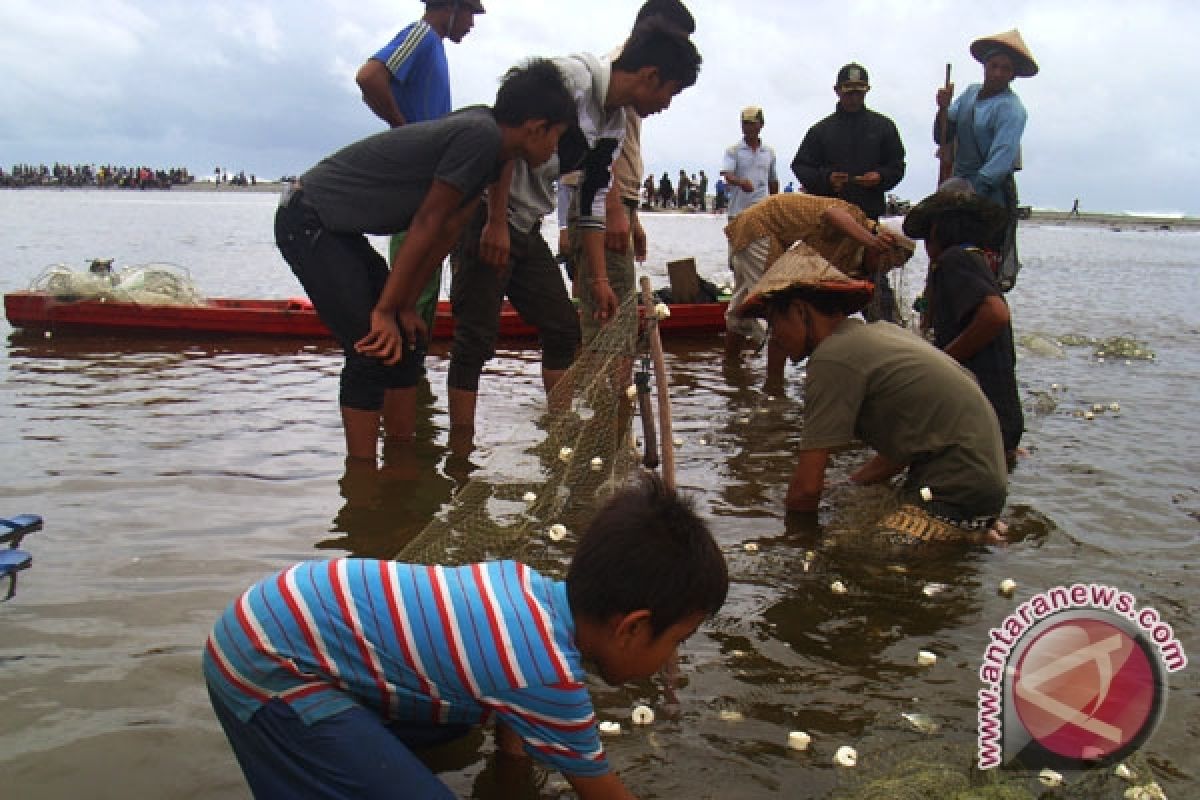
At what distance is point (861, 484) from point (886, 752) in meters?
2.26

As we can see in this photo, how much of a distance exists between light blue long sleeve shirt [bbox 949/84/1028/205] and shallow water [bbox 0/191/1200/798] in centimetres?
184

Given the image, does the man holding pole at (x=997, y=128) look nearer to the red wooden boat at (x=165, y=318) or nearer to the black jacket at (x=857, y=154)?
the black jacket at (x=857, y=154)

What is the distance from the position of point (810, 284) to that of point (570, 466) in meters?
1.28

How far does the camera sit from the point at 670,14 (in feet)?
15.8

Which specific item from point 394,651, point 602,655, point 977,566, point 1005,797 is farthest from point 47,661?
point 977,566

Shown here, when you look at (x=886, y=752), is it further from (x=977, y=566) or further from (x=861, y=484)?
(x=861, y=484)

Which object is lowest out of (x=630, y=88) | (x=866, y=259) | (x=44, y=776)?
(x=44, y=776)

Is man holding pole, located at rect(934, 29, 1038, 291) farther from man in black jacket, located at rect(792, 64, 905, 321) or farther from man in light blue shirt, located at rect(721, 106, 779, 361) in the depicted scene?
man in light blue shirt, located at rect(721, 106, 779, 361)

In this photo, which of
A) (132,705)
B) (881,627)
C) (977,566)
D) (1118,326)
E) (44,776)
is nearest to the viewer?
(44,776)

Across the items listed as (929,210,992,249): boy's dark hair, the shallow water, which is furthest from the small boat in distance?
(929,210,992,249): boy's dark hair

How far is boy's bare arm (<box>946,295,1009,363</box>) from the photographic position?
15.9ft

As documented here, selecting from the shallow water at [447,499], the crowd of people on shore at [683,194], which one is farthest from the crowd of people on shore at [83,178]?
the shallow water at [447,499]

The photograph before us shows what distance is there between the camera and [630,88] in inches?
193

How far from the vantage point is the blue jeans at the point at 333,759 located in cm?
200
